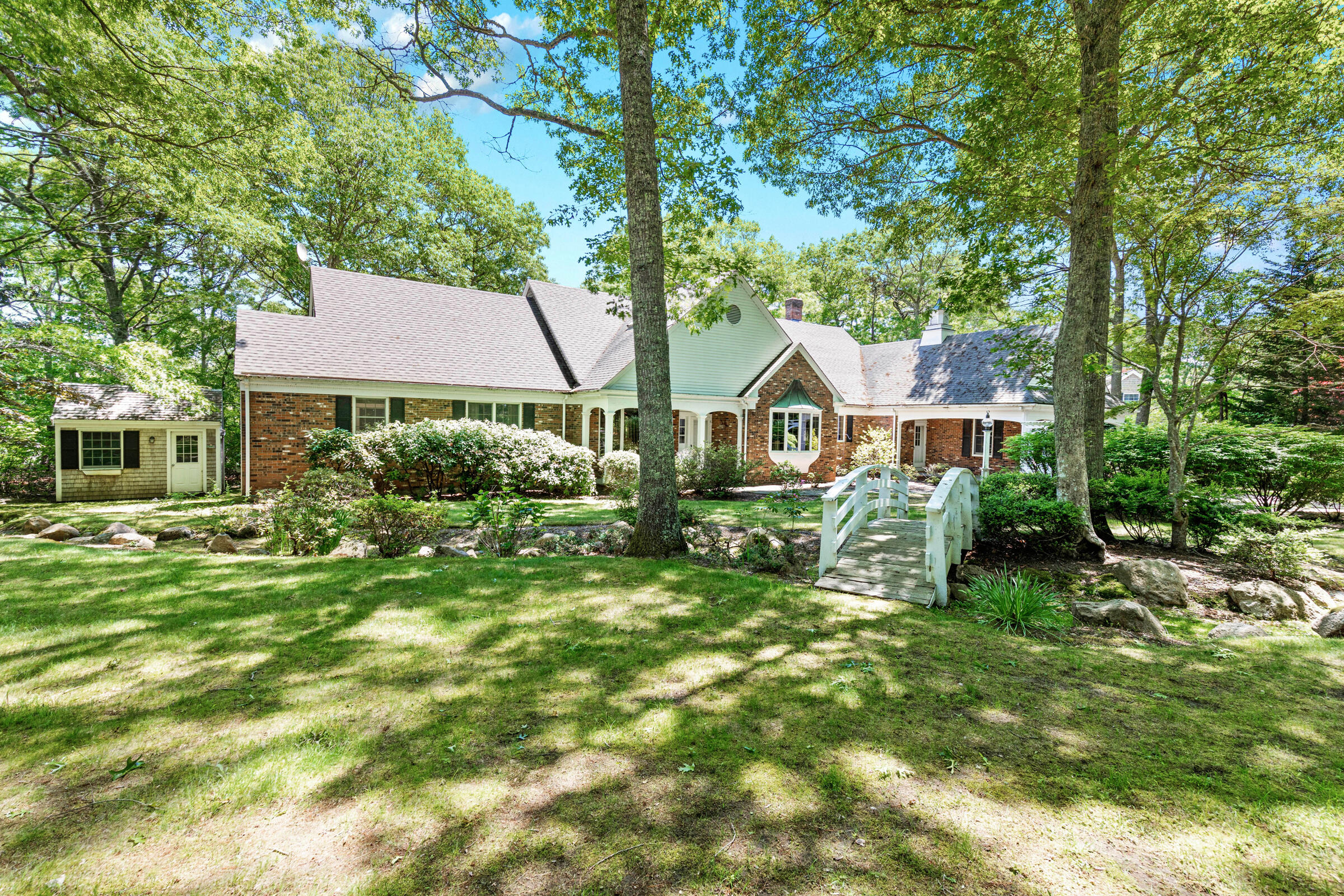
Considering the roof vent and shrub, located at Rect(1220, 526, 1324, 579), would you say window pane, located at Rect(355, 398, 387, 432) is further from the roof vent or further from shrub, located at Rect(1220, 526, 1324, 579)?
the roof vent

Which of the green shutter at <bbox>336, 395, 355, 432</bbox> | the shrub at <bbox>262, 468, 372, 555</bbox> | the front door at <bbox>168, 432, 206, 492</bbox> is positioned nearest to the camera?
the shrub at <bbox>262, 468, 372, 555</bbox>

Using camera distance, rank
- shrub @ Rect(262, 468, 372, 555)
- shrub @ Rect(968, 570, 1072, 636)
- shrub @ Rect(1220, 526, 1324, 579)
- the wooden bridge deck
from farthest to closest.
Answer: shrub @ Rect(262, 468, 372, 555) < shrub @ Rect(1220, 526, 1324, 579) < the wooden bridge deck < shrub @ Rect(968, 570, 1072, 636)

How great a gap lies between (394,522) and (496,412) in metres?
10.0

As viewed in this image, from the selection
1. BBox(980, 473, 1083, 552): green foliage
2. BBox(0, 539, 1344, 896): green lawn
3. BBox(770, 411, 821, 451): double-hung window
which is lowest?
BBox(0, 539, 1344, 896): green lawn

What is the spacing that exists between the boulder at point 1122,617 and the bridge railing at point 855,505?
2.65 metres

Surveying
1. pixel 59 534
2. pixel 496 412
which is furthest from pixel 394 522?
pixel 496 412

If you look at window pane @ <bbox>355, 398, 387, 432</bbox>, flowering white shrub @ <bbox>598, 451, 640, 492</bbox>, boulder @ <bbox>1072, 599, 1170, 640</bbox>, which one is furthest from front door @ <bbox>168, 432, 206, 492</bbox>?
boulder @ <bbox>1072, 599, 1170, 640</bbox>

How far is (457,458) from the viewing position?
14508 millimetres

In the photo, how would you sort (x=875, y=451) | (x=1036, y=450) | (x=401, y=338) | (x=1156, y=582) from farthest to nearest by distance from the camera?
(x=875, y=451)
(x=401, y=338)
(x=1036, y=450)
(x=1156, y=582)

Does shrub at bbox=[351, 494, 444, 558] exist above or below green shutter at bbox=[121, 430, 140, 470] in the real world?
below

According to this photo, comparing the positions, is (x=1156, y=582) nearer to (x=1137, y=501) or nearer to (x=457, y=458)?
(x=1137, y=501)

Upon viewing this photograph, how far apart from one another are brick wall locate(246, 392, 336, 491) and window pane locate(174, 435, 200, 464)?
4.64 meters

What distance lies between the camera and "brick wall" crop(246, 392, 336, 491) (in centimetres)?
1432

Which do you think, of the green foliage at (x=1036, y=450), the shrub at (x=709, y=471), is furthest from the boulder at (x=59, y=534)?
the green foliage at (x=1036, y=450)
